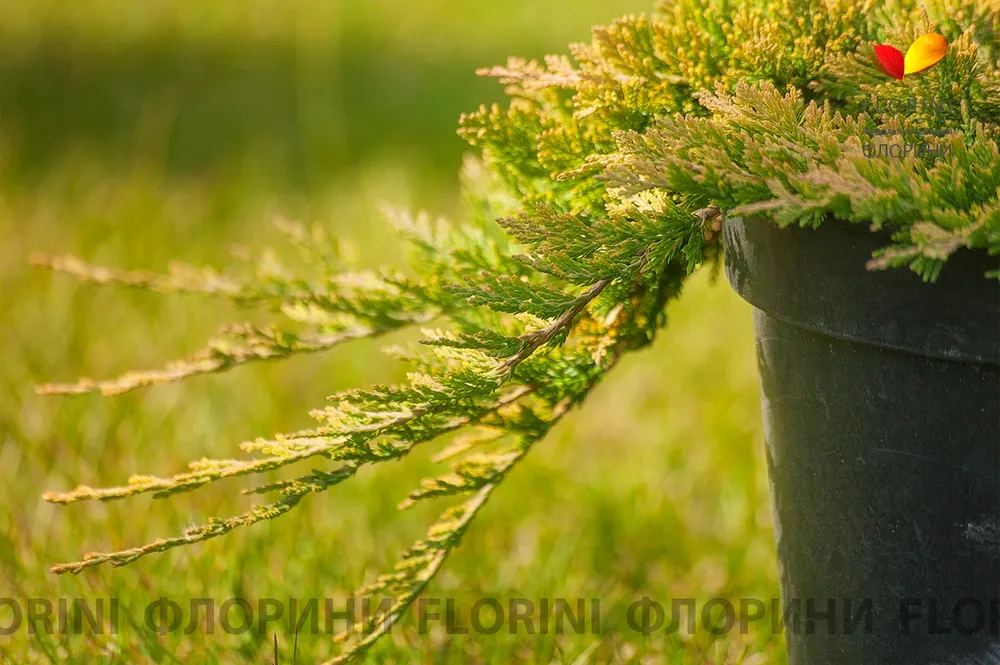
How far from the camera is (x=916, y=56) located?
45.6 inches

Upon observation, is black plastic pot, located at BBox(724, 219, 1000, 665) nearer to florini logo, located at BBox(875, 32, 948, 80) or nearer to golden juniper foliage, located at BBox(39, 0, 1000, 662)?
golden juniper foliage, located at BBox(39, 0, 1000, 662)

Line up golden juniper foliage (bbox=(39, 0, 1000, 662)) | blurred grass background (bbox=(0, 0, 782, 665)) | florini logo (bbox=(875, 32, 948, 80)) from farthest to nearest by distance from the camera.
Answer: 1. blurred grass background (bbox=(0, 0, 782, 665))
2. florini logo (bbox=(875, 32, 948, 80))
3. golden juniper foliage (bbox=(39, 0, 1000, 662))

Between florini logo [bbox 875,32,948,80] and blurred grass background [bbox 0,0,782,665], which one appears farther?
blurred grass background [bbox 0,0,782,665]

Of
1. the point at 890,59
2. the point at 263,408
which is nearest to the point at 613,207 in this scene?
the point at 890,59

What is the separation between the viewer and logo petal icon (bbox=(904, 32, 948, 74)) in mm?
1155

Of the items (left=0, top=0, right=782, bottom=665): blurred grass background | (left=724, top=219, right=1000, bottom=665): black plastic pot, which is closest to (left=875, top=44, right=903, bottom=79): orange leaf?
(left=724, top=219, right=1000, bottom=665): black plastic pot

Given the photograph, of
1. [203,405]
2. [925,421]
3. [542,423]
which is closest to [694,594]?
[542,423]

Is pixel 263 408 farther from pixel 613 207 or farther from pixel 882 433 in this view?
pixel 882 433

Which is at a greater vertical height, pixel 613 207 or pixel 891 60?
pixel 891 60

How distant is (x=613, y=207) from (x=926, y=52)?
40cm

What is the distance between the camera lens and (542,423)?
4.69 ft

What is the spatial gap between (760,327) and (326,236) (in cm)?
82

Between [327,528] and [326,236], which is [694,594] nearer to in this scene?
[327,528]

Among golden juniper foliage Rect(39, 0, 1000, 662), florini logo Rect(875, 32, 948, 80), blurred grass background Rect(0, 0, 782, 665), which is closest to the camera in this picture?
golden juniper foliage Rect(39, 0, 1000, 662)
